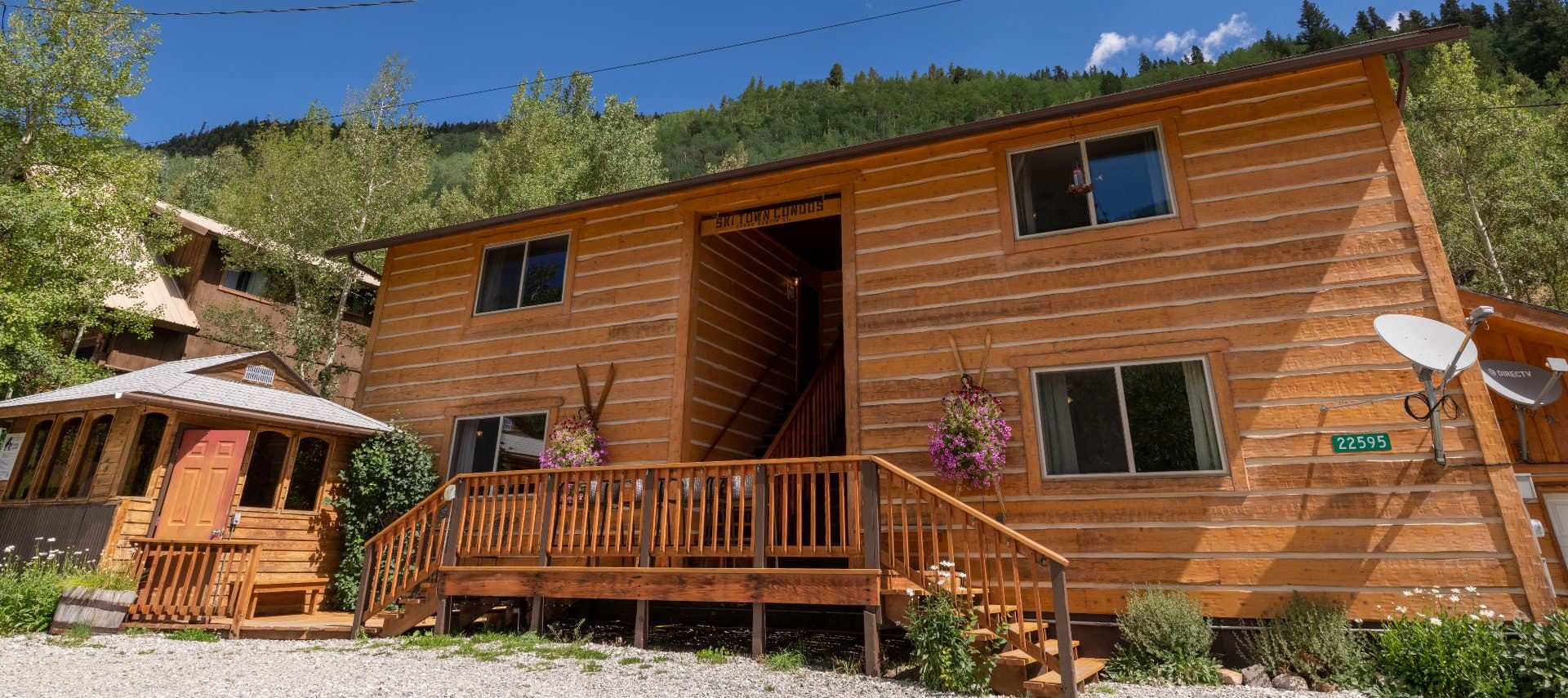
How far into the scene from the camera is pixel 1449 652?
4.96 meters

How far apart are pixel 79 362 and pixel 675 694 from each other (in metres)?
17.5

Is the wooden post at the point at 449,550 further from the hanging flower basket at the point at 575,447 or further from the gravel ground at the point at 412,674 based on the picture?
the hanging flower basket at the point at 575,447

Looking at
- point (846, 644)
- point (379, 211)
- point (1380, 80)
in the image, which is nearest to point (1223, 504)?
point (846, 644)

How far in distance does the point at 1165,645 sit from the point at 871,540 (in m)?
2.54

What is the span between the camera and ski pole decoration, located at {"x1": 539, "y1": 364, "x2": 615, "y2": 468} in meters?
8.66

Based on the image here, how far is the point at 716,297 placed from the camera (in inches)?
398

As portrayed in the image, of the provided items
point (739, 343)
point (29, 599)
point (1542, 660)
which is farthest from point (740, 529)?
point (29, 599)

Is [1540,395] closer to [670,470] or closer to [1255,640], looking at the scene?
[1255,640]

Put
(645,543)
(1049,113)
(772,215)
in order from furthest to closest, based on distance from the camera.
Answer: (772,215), (1049,113), (645,543)

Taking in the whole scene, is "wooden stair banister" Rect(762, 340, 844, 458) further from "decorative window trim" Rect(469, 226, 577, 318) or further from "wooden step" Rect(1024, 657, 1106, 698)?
"wooden step" Rect(1024, 657, 1106, 698)

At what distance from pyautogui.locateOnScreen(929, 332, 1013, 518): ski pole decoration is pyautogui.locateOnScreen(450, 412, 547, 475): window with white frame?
17.7 feet

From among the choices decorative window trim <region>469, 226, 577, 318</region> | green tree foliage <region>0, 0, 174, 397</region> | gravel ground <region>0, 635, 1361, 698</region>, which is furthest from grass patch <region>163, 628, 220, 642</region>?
green tree foliage <region>0, 0, 174, 397</region>

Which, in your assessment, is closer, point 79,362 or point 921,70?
point 79,362

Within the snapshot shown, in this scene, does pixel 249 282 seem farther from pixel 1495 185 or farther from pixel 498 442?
pixel 1495 185
